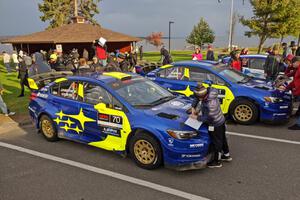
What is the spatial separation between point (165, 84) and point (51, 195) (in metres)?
4.63

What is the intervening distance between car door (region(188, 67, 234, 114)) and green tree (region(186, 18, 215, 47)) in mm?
37451

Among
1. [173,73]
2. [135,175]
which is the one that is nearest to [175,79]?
[173,73]

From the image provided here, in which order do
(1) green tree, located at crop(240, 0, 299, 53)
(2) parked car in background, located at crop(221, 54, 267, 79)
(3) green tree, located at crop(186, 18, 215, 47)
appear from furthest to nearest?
(3) green tree, located at crop(186, 18, 215, 47) → (1) green tree, located at crop(240, 0, 299, 53) → (2) parked car in background, located at crop(221, 54, 267, 79)

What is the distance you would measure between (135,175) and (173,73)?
3935mm

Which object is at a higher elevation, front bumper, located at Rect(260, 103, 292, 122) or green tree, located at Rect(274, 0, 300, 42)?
green tree, located at Rect(274, 0, 300, 42)

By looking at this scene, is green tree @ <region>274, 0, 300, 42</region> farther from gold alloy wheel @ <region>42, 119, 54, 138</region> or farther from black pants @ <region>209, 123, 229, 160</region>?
gold alloy wheel @ <region>42, 119, 54, 138</region>

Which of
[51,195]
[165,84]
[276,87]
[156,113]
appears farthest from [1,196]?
[276,87]

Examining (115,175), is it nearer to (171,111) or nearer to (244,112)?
(171,111)

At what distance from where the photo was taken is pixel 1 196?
4051mm

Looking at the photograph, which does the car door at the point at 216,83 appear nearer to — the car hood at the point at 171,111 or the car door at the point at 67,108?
the car hood at the point at 171,111

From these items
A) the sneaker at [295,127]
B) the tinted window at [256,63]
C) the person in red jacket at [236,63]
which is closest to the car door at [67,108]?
the sneaker at [295,127]

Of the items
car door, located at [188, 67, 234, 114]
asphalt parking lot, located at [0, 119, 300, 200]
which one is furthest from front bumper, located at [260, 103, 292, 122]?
car door, located at [188, 67, 234, 114]

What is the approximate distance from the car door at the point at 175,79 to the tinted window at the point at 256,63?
3.72m

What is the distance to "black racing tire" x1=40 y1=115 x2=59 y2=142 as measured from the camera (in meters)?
5.98
